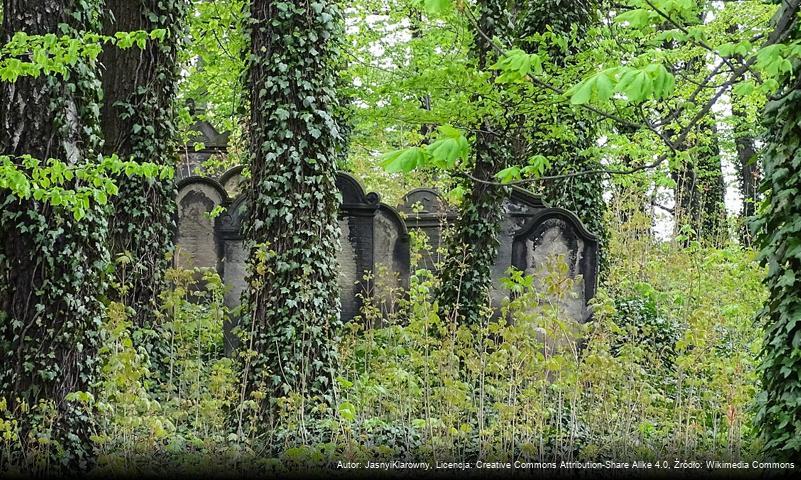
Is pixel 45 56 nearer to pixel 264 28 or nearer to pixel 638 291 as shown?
pixel 264 28

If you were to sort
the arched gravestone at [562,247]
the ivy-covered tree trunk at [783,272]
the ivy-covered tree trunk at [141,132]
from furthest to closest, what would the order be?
the arched gravestone at [562,247] < the ivy-covered tree trunk at [141,132] < the ivy-covered tree trunk at [783,272]

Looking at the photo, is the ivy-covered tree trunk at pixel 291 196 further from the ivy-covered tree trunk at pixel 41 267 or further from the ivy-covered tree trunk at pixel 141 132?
the ivy-covered tree trunk at pixel 141 132

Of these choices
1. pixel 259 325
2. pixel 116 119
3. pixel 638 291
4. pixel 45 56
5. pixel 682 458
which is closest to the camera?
pixel 45 56

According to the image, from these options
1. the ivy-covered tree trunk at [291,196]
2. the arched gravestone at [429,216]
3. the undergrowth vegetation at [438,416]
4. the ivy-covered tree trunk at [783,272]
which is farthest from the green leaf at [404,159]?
the arched gravestone at [429,216]

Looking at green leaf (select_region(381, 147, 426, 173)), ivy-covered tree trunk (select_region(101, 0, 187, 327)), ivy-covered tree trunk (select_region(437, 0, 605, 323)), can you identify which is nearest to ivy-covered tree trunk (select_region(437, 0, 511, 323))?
ivy-covered tree trunk (select_region(437, 0, 605, 323))

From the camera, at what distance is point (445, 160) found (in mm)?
3588

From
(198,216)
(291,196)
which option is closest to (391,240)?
(198,216)

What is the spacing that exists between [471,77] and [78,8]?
4582mm

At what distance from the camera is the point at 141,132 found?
8.91 metres

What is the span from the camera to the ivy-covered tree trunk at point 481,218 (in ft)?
34.2

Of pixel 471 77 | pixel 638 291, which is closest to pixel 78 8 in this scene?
pixel 471 77

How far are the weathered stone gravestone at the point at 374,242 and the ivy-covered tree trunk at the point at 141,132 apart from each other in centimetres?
113

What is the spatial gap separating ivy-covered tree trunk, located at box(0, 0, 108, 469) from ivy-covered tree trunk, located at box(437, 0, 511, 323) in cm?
536

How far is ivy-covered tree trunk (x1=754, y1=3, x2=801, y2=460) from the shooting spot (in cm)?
443
